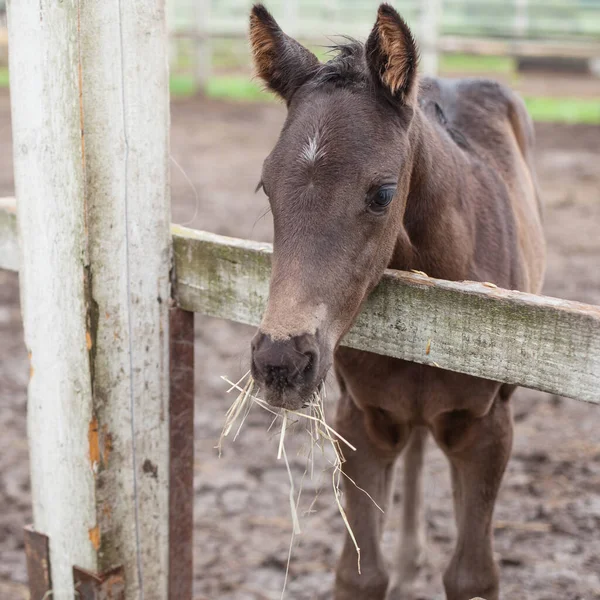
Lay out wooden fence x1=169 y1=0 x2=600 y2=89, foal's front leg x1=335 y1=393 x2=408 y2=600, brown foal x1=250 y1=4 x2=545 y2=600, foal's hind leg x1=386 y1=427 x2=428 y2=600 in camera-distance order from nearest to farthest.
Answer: brown foal x1=250 y1=4 x2=545 y2=600 < foal's front leg x1=335 y1=393 x2=408 y2=600 < foal's hind leg x1=386 y1=427 x2=428 y2=600 < wooden fence x1=169 y1=0 x2=600 y2=89

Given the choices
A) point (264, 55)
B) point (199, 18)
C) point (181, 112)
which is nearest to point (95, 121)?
point (264, 55)

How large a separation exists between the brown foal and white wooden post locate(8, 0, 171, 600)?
412mm

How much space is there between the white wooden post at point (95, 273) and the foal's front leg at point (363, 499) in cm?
72

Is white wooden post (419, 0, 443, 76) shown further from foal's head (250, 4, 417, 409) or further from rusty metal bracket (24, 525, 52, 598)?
rusty metal bracket (24, 525, 52, 598)

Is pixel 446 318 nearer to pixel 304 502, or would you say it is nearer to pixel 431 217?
pixel 431 217

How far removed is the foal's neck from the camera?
260 cm

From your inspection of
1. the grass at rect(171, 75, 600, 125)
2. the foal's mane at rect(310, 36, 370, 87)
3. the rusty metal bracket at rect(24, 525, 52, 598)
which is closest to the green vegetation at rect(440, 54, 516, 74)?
the grass at rect(171, 75, 600, 125)

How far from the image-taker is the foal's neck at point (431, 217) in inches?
103

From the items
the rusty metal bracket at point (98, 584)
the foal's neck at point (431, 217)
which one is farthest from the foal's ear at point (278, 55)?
the rusty metal bracket at point (98, 584)

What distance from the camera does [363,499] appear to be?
119 inches

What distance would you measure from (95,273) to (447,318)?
100 cm

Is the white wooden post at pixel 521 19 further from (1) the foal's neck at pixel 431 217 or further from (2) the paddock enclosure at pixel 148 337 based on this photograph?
(1) the foal's neck at pixel 431 217

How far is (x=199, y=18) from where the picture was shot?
17984 mm

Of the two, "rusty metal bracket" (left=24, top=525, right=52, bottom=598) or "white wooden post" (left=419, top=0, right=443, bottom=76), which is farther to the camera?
"white wooden post" (left=419, top=0, right=443, bottom=76)
